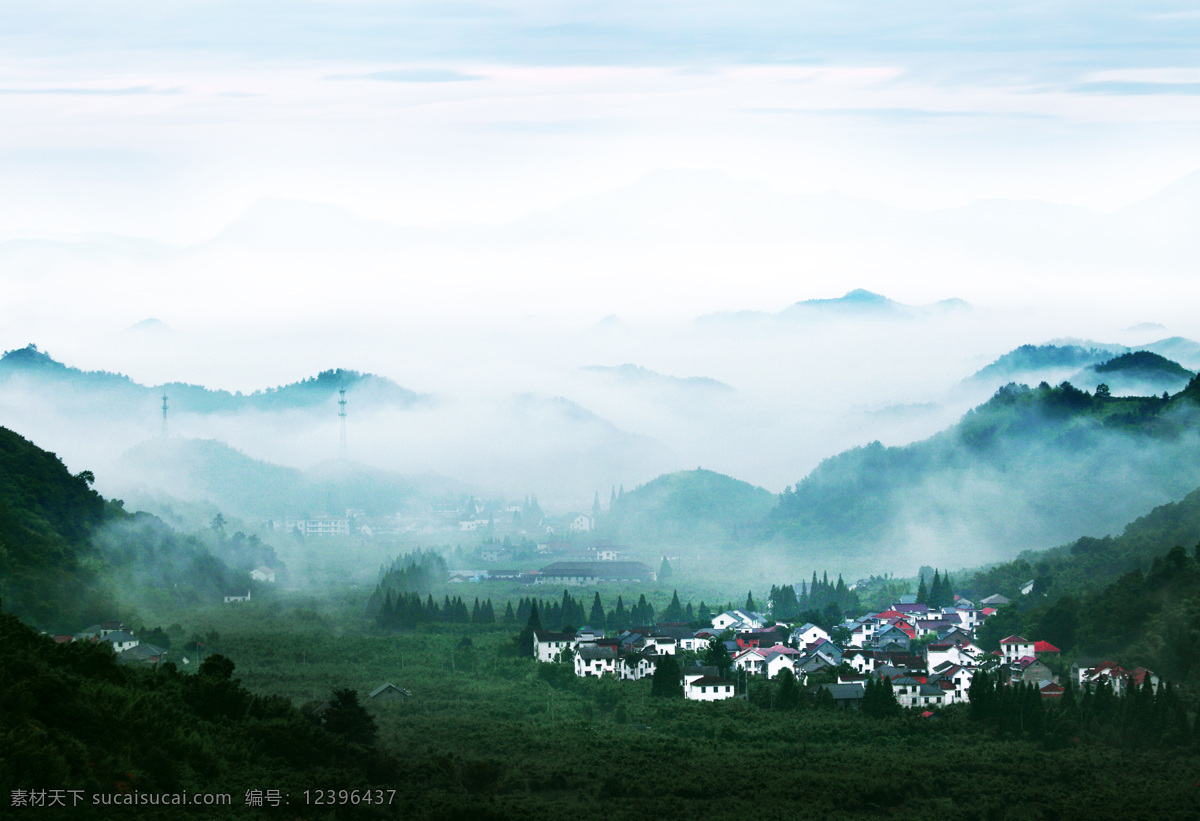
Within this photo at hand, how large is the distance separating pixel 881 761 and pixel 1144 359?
10793 cm

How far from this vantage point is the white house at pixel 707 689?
35.7 meters

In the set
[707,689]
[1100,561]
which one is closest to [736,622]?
[707,689]

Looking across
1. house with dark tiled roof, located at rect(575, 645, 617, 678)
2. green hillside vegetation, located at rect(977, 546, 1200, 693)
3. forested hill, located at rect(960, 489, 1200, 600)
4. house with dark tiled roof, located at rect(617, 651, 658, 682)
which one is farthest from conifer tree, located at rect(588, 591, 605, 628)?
forested hill, located at rect(960, 489, 1200, 600)

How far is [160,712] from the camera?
21.1 m

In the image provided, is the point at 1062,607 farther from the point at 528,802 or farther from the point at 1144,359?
the point at 1144,359

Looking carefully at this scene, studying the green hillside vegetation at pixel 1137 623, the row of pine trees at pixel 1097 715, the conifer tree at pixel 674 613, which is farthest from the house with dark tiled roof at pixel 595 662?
the conifer tree at pixel 674 613

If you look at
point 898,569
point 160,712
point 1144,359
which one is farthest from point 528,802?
point 1144,359

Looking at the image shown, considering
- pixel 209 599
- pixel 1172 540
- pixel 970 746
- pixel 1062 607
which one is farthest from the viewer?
pixel 209 599

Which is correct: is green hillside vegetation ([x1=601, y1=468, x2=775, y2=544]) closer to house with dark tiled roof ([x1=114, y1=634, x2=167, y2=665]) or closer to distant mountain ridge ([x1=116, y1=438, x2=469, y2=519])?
distant mountain ridge ([x1=116, y1=438, x2=469, y2=519])

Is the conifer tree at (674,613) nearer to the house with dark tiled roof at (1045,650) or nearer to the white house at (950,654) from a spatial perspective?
the white house at (950,654)

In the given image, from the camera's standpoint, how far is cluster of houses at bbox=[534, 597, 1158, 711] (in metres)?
35.7

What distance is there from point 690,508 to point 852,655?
83612 millimetres

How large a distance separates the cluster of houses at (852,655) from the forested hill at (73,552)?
16.6 metres

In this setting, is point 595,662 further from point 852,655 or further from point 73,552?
point 73,552
